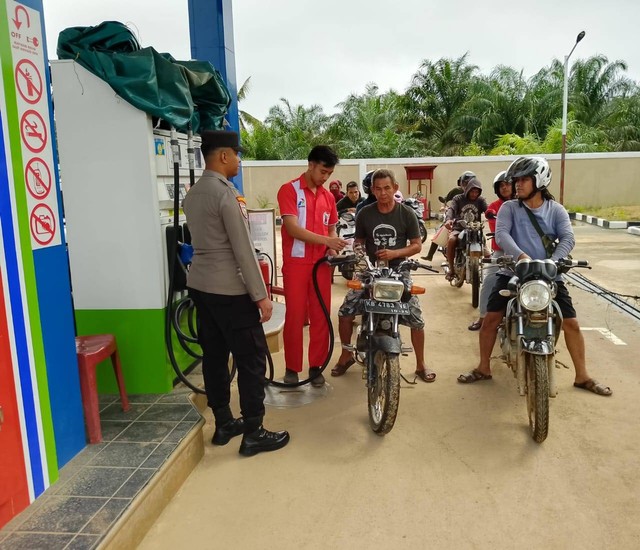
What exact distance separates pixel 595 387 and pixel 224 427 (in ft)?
8.60

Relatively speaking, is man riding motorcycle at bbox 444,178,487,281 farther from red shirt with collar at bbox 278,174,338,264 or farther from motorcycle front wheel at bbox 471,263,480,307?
red shirt with collar at bbox 278,174,338,264

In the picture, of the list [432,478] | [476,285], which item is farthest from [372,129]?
[432,478]

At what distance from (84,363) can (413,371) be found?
2601 millimetres

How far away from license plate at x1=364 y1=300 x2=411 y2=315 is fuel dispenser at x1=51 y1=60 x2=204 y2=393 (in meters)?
1.31

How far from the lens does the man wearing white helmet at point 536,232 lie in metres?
3.87

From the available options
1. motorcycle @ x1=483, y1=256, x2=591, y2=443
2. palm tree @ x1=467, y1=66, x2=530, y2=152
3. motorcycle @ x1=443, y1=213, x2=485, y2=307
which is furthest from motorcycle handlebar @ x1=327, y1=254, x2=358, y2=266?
palm tree @ x1=467, y1=66, x2=530, y2=152

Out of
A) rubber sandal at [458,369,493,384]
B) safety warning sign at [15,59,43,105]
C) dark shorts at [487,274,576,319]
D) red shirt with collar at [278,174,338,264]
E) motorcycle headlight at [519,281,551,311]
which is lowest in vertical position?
rubber sandal at [458,369,493,384]

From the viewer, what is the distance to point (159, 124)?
367 cm

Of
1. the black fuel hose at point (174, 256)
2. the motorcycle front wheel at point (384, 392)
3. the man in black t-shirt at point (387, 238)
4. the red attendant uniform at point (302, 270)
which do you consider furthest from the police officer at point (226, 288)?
the man in black t-shirt at point (387, 238)

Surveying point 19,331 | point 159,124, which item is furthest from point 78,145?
point 19,331

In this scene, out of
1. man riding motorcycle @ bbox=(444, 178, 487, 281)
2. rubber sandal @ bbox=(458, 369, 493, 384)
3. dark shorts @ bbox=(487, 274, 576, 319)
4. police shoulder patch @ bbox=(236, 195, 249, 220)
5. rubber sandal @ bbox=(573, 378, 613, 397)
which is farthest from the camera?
man riding motorcycle @ bbox=(444, 178, 487, 281)

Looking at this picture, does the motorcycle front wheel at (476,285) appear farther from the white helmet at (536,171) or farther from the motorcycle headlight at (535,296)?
the motorcycle headlight at (535,296)

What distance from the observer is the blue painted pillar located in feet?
17.1

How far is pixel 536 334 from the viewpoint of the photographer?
344 centimetres
